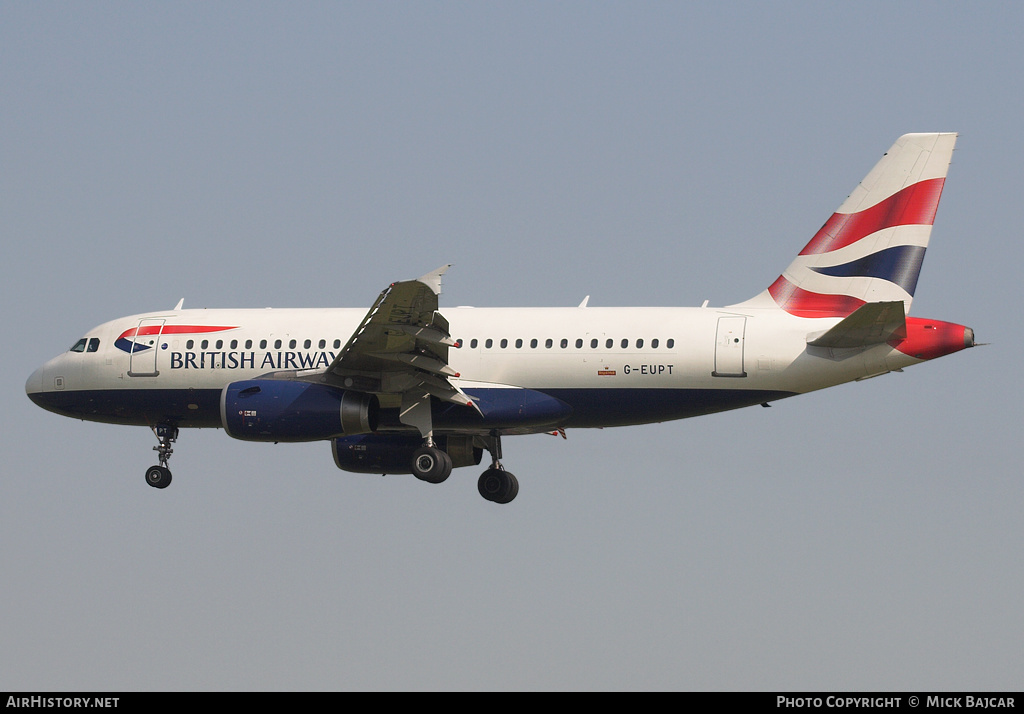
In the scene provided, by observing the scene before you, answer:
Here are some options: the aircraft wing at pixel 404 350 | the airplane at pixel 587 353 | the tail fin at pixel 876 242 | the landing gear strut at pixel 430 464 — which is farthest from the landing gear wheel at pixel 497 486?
the tail fin at pixel 876 242

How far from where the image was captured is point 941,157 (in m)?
37.2

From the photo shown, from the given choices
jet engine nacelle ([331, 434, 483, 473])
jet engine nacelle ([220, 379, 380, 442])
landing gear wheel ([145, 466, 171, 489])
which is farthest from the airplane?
landing gear wheel ([145, 466, 171, 489])

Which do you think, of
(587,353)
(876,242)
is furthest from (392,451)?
(876,242)

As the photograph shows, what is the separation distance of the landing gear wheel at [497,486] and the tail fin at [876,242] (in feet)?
26.1

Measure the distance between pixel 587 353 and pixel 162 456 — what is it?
12005mm

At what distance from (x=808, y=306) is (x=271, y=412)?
12.7m

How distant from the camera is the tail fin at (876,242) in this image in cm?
3684

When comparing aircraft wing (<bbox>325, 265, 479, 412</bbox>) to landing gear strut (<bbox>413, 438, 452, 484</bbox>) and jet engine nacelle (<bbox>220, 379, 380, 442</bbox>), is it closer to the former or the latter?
jet engine nacelle (<bbox>220, 379, 380, 442</bbox>)

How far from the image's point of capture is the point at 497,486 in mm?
40719

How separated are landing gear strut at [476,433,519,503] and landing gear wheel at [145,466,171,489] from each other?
8.18 metres

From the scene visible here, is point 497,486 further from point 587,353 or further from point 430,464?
point 587,353

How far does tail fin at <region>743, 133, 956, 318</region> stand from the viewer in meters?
36.8
